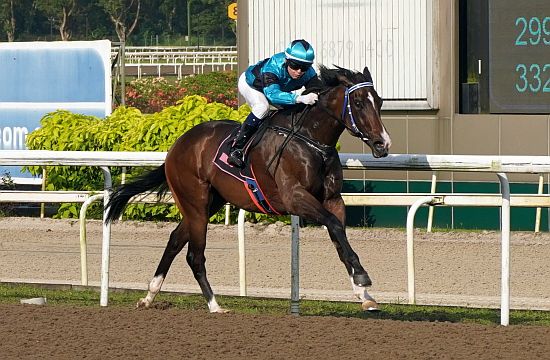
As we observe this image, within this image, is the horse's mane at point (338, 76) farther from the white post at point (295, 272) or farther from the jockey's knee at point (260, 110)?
the white post at point (295, 272)

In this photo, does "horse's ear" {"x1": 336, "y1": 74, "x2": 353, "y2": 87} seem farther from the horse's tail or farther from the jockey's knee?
the horse's tail

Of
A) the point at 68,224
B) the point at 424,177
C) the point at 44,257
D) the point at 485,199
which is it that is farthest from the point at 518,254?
the point at 68,224

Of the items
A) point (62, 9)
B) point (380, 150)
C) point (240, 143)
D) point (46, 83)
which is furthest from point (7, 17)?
point (380, 150)

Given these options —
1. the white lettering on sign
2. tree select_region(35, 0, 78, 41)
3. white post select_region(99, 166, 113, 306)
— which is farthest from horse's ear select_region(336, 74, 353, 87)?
tree select_region(35, 0, 78, 41)

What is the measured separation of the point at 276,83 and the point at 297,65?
5.8 inches

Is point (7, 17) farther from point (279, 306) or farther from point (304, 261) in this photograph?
point (279, 306)

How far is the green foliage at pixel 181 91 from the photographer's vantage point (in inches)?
846

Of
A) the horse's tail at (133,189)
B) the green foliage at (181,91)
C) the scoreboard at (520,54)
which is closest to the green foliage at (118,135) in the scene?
the scoreboard at (520,54)

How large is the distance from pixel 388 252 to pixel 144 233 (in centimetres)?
256

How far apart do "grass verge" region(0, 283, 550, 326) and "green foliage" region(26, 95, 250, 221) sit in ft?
14.3

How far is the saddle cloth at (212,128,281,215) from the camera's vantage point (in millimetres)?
6906

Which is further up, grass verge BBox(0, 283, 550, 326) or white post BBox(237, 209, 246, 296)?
white post BBox(237, 209, 246, 296)

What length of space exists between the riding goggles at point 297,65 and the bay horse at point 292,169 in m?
0.10

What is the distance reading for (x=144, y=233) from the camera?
12.3m
